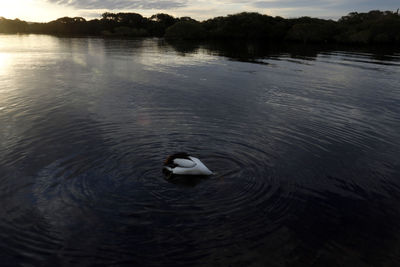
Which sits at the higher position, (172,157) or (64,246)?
(172,157)

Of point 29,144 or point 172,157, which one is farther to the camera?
point 29,144

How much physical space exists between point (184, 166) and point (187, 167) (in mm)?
139

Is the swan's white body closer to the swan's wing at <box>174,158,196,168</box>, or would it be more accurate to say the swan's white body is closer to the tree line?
the swan's wing at <box>174,158,196,168</box>

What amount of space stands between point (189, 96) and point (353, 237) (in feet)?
67.2

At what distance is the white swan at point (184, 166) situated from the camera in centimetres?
1255

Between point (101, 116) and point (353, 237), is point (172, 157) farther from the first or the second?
point (101, 116)

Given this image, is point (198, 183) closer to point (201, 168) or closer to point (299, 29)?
point (201, 168)

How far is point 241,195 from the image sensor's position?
12.0 m

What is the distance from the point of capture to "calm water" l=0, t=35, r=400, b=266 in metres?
9.38

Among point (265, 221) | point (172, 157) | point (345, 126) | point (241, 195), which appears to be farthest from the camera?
point (345, 126)

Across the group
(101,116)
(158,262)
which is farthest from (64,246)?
(101,116)

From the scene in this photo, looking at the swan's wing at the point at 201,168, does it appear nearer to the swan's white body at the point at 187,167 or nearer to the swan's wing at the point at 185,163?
the swan's white body at the point at 187,167

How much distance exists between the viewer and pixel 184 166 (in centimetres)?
1255

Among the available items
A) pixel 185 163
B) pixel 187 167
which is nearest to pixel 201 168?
pixel 187 167
